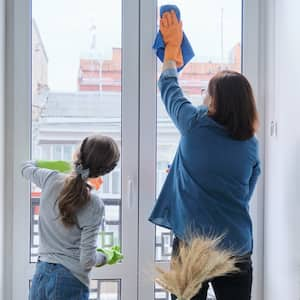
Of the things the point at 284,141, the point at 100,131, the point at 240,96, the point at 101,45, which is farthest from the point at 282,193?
the point at 101,45

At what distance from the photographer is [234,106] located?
1876 mm

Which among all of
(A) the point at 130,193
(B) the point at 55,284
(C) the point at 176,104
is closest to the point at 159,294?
(A) the point at 130,193

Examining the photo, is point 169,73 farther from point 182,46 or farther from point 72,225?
point 72,225

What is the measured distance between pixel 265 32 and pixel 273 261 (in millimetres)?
1134

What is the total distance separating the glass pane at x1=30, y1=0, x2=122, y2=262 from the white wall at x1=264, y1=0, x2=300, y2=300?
749 millimetres

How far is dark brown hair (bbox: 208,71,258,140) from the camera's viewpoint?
6.14 feet

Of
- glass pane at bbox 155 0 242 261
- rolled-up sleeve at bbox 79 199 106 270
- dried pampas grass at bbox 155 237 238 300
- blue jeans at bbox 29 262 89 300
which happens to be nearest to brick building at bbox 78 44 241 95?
glass pane at bbox 155 0 242 261

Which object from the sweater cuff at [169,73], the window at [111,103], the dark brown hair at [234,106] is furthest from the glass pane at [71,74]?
the dark brown hair at [234,106]

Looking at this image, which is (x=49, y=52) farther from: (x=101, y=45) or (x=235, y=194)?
(x=235, y=194)

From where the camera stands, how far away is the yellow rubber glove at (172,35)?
2.21m

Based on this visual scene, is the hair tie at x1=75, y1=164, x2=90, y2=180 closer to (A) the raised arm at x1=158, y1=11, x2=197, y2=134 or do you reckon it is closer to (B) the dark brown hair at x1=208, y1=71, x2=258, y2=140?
(A) the raised arm at x1=158, y1=11, x2=197, y2=134

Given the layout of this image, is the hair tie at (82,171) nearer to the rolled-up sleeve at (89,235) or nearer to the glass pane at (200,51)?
the rolled-up sleeve at (89,235)

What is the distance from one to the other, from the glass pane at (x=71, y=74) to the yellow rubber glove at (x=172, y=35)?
0.90ft

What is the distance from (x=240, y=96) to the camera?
1893mm
